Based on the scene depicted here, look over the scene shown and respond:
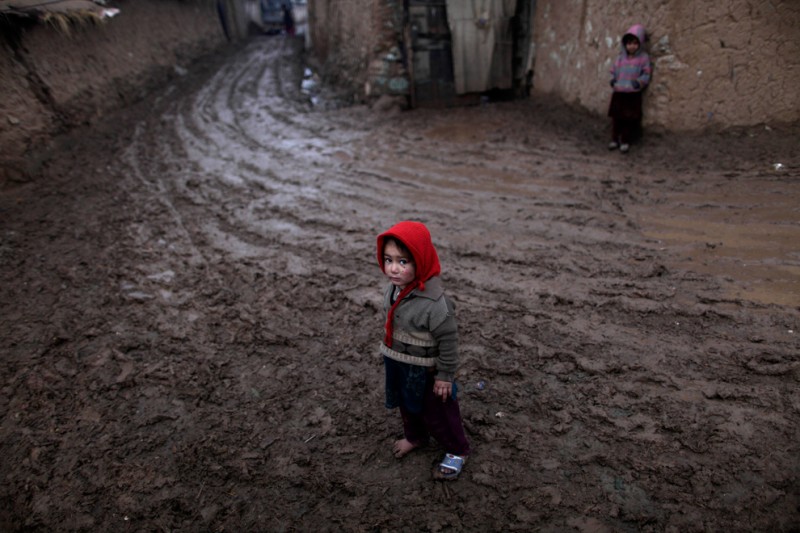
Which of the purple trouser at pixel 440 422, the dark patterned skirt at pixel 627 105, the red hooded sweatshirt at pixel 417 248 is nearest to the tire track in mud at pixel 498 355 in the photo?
the purple trouser at pixel 440 422

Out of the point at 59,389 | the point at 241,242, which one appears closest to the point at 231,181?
the point at 241,242

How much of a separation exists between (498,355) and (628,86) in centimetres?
441

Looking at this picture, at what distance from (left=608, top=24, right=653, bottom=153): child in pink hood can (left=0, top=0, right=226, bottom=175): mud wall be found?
7.33m

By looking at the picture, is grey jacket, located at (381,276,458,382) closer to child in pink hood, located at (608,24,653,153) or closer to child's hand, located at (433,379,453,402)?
child's hand, located at (433,379,453,402)

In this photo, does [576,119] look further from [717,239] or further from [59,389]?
[59,389]

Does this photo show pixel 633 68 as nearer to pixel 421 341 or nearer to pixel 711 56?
pixel 711 56

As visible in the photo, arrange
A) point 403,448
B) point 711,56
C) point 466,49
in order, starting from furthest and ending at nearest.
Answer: point 466,49 < point 711,56 < point 403,448

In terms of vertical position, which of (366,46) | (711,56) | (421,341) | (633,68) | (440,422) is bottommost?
(440,422)

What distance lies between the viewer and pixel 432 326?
198cm

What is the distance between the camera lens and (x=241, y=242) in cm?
454

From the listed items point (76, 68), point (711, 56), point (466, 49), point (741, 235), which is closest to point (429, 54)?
point (466, 49)

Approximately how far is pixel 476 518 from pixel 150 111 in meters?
9.03

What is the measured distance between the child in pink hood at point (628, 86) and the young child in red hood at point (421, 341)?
482cm

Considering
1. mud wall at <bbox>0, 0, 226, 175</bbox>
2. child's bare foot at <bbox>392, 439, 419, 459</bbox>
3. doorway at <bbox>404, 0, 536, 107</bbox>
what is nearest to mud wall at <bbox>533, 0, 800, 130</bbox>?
doorway at <bbox>404, 0, 536, 107</bbox>
